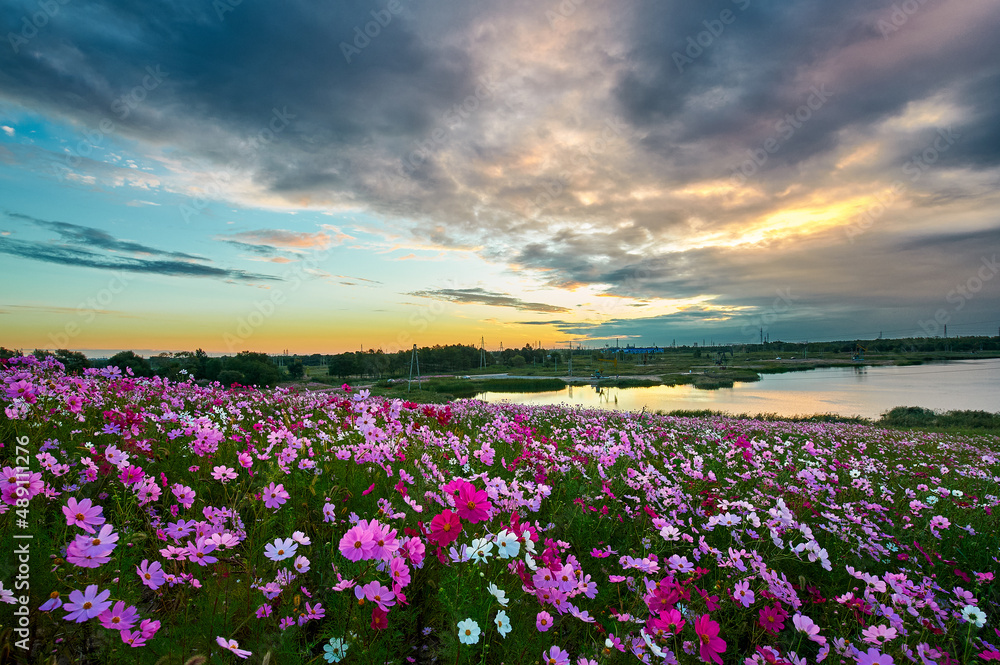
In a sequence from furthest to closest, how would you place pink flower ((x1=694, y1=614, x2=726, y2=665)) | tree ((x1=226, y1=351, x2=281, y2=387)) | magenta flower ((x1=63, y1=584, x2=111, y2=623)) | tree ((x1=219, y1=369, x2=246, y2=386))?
tree ((x1=226, y1=351, x2=281, y2=387)) < tree ((x1=219, y1=369, x2=246, y2=386)) < pink flower ((x1=694, y1=614, x2=726, y2=665)) < magenta flower ((x1=63, y1=584, x2=111, y2=623))

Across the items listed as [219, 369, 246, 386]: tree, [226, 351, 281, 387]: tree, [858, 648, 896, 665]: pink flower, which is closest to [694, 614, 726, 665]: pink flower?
[858, 648, 896, 665]: pink flower

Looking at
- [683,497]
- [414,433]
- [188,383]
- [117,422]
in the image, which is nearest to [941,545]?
[683,497]

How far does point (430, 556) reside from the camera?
2549mm

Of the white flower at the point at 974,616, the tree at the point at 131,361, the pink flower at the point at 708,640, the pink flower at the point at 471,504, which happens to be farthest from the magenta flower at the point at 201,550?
the tree at the point at 131,361

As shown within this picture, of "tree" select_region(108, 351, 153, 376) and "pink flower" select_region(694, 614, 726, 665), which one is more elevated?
"tree" select_region(108, 351, 153, 376)

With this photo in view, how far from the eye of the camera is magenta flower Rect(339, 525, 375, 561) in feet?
5.08

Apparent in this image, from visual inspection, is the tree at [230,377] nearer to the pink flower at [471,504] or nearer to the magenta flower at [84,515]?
the magenta flower at [84,515]

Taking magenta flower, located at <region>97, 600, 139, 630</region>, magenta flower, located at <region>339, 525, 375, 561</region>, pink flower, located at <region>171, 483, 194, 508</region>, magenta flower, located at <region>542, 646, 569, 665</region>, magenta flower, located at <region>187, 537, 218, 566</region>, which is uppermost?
magenta flower, located at <region>339, 525, 375, 561</region>

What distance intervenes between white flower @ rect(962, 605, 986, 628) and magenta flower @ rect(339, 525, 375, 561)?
121 inches

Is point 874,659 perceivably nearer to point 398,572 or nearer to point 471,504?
point 471,504

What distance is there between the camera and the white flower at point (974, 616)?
2227 mm

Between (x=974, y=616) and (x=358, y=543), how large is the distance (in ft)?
10.9

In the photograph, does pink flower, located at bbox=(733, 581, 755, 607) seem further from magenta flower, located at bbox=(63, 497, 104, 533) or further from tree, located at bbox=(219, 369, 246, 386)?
tree, located at bbox=(219, 369, 246, 386)

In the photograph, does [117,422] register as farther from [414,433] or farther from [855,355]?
[855,355]
